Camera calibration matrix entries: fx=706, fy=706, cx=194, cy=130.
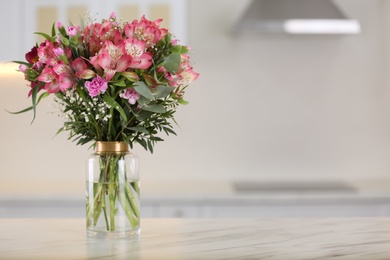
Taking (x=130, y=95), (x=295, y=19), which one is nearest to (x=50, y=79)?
(x=130, y=95)

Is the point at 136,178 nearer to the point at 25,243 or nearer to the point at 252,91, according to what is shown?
the point at 25,243

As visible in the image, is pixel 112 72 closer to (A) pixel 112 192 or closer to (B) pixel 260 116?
(A) pixel 112 192

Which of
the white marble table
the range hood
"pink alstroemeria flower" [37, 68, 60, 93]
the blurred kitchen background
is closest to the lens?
the white marble table

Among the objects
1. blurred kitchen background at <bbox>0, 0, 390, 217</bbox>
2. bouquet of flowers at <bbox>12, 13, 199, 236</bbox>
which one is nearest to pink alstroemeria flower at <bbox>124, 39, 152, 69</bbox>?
bouquet of flowers at <bbox>12, 13, 199, 236</bbox>

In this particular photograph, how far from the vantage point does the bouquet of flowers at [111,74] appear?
151 cm

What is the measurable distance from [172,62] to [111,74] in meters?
0.14

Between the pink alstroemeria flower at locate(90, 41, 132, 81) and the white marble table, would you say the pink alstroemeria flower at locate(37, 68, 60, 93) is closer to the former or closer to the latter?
the pink alstroemeria flower at locate(90, 41, 132, 81)

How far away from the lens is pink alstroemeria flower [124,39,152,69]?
151cm

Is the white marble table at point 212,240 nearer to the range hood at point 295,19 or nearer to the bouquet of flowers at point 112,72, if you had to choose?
the bouquet of flowers at point 112,72

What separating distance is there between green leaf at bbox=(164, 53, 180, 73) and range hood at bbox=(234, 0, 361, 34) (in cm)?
210

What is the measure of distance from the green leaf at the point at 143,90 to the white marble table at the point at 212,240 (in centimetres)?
32

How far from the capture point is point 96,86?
151 cm

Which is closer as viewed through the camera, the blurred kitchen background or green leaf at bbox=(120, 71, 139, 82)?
green leaf at bbox=(120, 71, 139, 82)

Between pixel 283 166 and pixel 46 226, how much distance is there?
2.39 m
